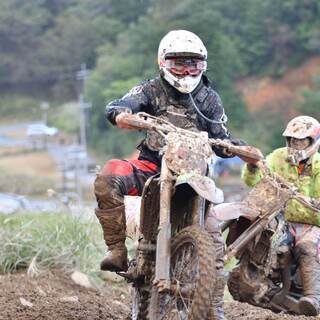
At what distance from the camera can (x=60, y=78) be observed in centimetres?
5975

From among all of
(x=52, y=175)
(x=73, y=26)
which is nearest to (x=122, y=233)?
(x=52, y=175)

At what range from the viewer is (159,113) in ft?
20.8

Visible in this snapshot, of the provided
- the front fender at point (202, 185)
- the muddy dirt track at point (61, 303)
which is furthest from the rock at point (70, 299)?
the front fender at point (202, 185)

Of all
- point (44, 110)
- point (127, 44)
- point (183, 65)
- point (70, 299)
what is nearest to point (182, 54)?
point (183, 65)

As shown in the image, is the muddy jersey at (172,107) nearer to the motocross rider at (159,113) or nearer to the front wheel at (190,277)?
the motocross rider at (159,113)

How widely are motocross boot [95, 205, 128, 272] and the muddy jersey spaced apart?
484 mm

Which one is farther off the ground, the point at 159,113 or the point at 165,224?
the point at 159,113

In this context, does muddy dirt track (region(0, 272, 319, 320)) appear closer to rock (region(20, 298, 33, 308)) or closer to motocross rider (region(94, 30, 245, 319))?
rock (region(20, 298, 33, 308))

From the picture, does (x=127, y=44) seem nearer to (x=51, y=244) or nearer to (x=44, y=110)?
(x=44, y=110)

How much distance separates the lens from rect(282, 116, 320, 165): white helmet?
7.20 m

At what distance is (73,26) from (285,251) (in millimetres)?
56647

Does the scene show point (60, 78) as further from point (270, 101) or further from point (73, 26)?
point (270, 101)

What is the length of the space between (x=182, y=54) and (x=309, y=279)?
2.03 meters

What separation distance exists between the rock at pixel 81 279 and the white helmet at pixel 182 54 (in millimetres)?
3778
